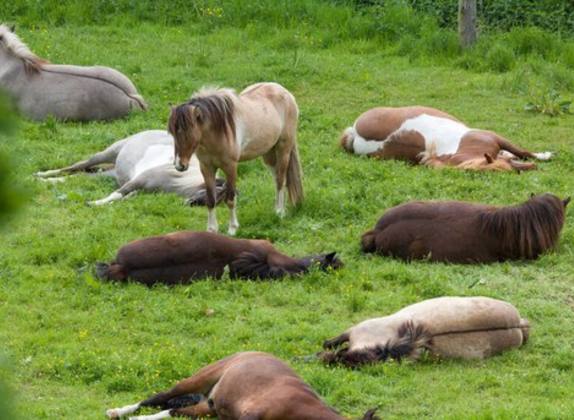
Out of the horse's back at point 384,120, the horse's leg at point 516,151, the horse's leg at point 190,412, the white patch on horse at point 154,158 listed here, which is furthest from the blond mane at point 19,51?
the horse's leg at point 190,412

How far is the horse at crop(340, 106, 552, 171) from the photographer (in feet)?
39.9

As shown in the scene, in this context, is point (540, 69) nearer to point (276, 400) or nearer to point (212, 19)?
point (212, 19)

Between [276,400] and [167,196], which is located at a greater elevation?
[276,400]

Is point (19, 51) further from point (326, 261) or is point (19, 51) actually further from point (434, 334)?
point (434, 334)

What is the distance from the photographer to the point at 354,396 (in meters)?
6.07

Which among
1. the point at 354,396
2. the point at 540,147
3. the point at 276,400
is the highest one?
the point at 276,400

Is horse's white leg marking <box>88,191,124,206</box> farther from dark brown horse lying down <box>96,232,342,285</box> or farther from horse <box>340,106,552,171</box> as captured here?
horse <box>340,106,552,171</box>

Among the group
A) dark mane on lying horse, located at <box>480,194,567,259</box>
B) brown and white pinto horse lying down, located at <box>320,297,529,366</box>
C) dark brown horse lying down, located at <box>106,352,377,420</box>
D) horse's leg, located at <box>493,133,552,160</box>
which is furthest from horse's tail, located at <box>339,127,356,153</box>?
dark brown horse lying down, located at <box>106,352,377,420</box>

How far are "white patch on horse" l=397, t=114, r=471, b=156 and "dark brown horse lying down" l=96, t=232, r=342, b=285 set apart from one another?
4.14 metres

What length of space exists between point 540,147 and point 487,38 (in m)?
4.68

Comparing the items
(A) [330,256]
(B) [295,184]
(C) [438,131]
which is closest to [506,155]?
(C) [438,131]

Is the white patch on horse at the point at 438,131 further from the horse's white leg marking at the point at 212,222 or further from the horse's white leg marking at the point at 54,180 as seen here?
the horse's white leg marking at the point at 54,180

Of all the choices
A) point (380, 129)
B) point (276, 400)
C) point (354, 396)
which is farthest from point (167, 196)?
point (276, 400)

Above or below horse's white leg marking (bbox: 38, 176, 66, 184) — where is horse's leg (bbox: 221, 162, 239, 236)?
above
